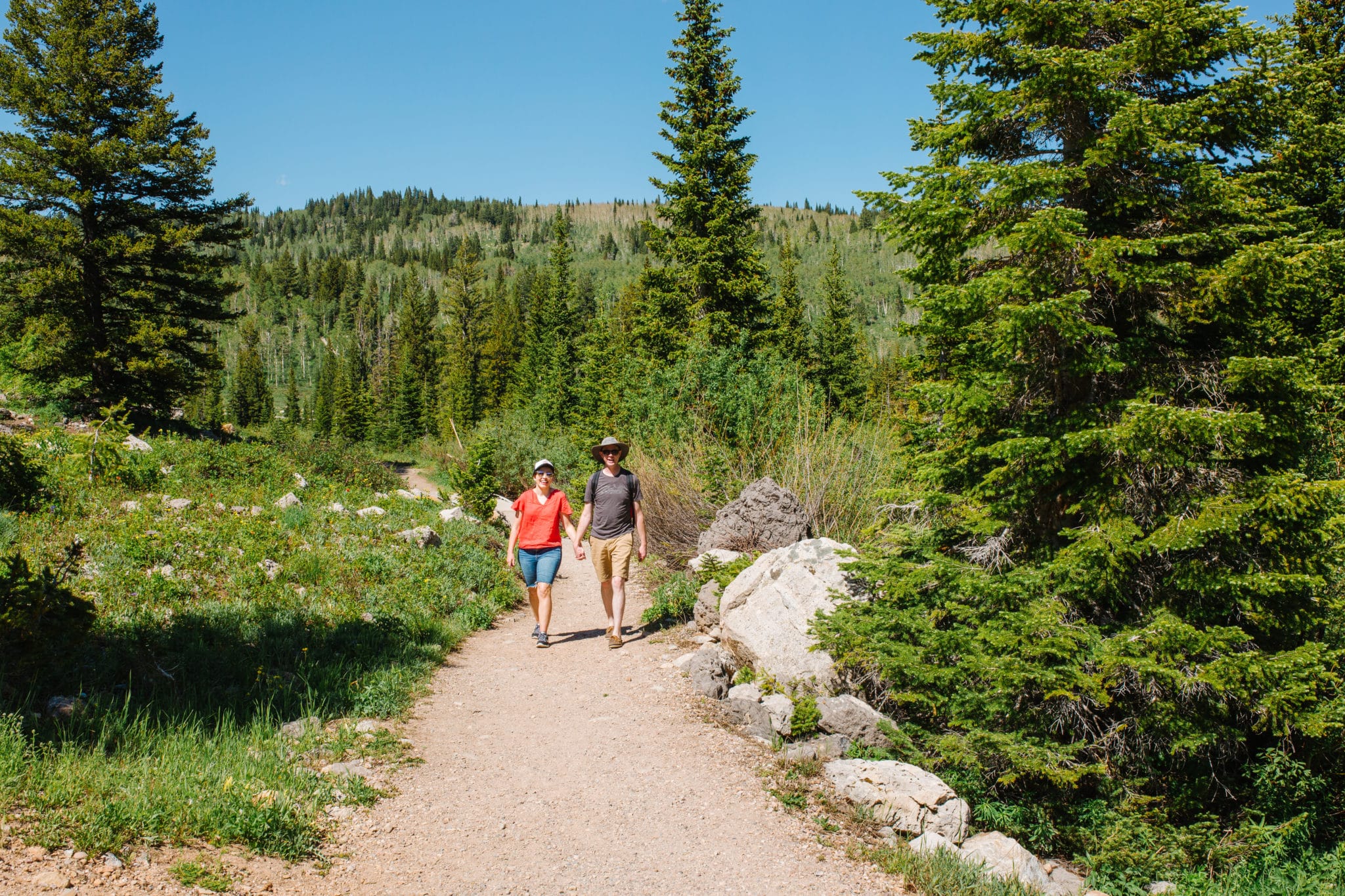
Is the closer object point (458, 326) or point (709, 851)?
point (709, 851)

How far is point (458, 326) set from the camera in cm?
5106

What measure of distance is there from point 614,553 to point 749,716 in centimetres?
251

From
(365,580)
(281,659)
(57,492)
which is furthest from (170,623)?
(57,492)

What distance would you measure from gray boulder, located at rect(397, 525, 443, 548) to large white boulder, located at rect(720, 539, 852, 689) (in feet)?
18.5

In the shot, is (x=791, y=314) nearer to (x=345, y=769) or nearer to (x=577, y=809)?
(x=577, y=809)

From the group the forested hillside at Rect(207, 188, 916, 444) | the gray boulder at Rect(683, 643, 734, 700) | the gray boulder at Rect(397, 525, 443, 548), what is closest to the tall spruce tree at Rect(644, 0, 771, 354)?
the forested hillside at Rect(207, 188, 916, 444)

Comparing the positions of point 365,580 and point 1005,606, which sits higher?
point 1005,606

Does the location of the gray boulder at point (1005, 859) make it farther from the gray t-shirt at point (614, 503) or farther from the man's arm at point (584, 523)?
the man's arm at point (584, 523)

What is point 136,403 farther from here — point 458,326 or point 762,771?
point 458,326

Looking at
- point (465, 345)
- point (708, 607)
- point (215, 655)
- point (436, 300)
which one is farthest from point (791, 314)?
point (436, 300)

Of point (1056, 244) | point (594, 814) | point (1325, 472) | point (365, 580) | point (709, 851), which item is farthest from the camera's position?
point (365, 580)

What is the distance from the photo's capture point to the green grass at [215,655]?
3518 millimetres

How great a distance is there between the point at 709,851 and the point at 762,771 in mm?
1083

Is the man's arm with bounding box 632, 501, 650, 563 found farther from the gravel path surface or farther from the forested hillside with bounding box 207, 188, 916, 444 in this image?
the forested hillside with bounding box 207, 188, 916, 444
